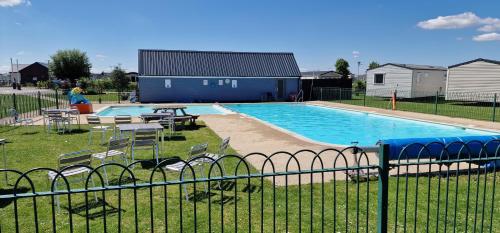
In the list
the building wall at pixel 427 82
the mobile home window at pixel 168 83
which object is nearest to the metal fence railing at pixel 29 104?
the mobile home window at pixel 168 83

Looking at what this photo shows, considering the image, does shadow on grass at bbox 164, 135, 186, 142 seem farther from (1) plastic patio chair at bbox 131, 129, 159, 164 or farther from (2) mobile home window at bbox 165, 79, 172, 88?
(2) mobile home window at bbox 165, 79, 172, 88

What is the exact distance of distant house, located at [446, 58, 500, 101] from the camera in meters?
25.9

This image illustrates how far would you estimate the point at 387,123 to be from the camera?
19219mm

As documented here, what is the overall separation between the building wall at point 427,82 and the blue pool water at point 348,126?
1133 cm

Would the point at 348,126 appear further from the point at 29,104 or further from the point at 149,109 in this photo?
the point at 29,104

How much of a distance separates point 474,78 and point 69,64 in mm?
49600

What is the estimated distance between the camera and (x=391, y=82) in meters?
34.2

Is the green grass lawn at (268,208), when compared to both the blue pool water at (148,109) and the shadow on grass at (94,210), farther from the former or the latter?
the blue pool water at (148,109)

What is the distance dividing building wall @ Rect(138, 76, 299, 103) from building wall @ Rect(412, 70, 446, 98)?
10.6 m

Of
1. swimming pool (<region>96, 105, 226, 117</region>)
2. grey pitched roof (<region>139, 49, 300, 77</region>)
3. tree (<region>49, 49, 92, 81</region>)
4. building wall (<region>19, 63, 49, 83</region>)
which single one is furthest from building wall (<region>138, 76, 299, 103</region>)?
building wall (<region>19, 63, 49, 83</region>)

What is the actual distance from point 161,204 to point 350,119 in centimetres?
1735

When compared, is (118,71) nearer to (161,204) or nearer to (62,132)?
(62,132)

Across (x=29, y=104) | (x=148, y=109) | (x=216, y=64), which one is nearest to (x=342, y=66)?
(x=216, y=64)

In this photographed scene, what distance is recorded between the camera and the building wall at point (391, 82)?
32.6 meters
